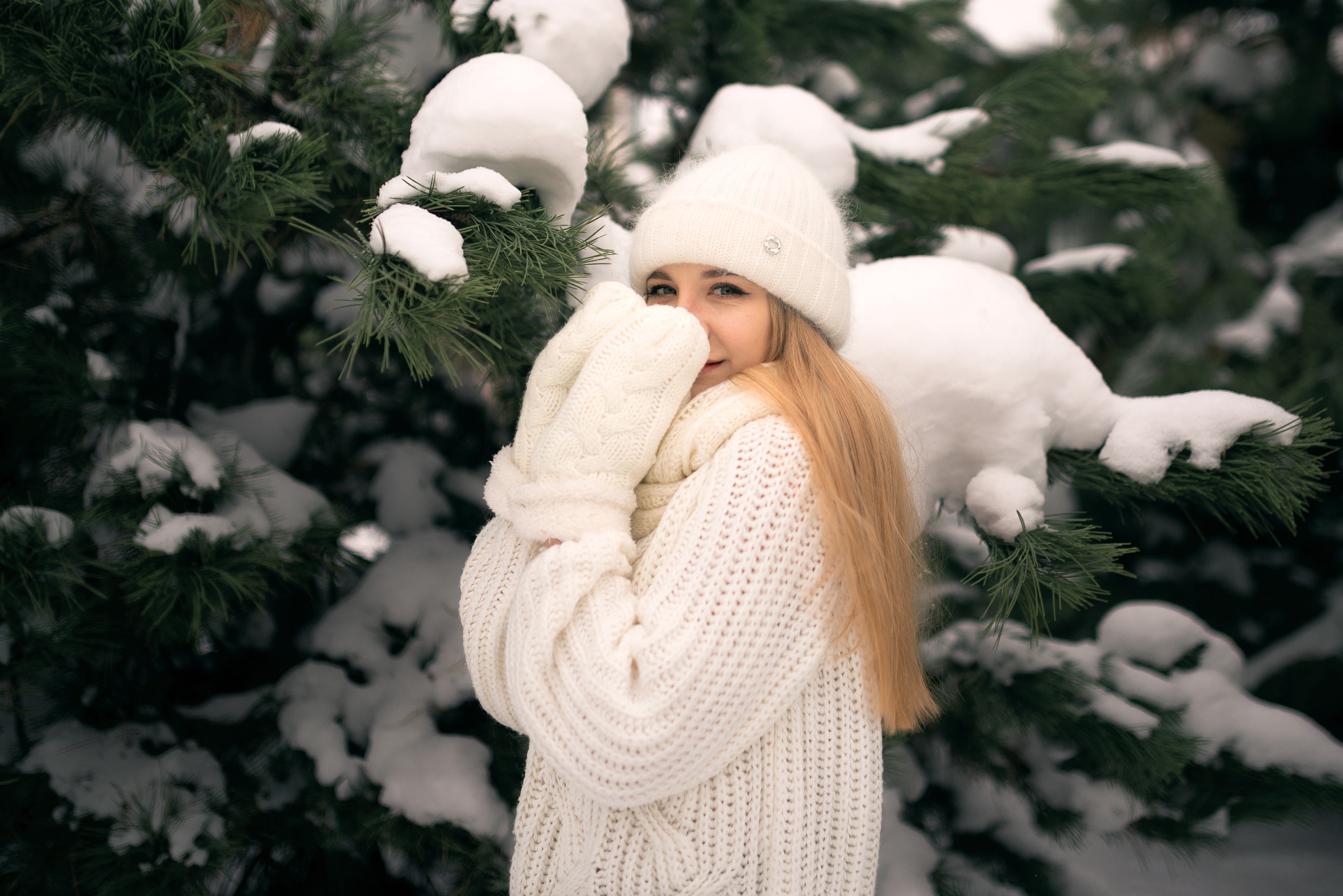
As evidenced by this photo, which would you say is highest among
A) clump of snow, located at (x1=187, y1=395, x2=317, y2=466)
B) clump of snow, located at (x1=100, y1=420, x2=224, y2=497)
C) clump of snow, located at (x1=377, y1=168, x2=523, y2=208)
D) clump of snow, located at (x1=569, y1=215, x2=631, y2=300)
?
clump of snow, located at (x1=377, y1=168, x2=523, y2=208)

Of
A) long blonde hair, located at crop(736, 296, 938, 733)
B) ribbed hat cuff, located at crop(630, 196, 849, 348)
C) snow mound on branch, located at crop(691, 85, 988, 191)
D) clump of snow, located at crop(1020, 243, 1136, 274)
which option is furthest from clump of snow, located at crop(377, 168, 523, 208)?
clump of snow, located at crop(1020, 243, 1136, 274)

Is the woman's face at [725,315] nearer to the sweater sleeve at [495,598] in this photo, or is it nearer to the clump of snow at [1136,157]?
the sweater sleeve at [495,598]

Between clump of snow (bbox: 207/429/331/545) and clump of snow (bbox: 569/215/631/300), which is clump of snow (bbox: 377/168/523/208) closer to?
clump of snow (bbox: 569/215/631/300)

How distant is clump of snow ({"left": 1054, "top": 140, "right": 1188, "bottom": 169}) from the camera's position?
161 centimetres

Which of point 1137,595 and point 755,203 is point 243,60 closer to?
point 755,203

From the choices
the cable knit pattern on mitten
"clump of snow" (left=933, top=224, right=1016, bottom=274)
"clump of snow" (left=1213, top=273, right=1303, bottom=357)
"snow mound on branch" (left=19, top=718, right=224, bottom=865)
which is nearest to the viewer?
the cable knit pattern on mitten

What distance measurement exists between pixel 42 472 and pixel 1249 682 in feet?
11.0

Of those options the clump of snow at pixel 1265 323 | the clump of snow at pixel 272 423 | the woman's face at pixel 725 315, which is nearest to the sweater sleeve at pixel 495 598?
the woman's face at pixel 725 315

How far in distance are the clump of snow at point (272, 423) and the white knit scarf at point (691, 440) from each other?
3.55 feet

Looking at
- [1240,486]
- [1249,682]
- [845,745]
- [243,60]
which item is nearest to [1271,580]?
[1249,682]

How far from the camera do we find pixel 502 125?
3.20 feet

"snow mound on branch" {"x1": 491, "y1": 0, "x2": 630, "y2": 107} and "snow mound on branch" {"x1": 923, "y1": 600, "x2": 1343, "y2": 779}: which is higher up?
"snow mound on branch" {"x1": 491, "y1": 0, "x2": 630, "y2": 107}

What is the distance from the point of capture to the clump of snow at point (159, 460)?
1.28 metres

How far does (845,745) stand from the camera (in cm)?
111
